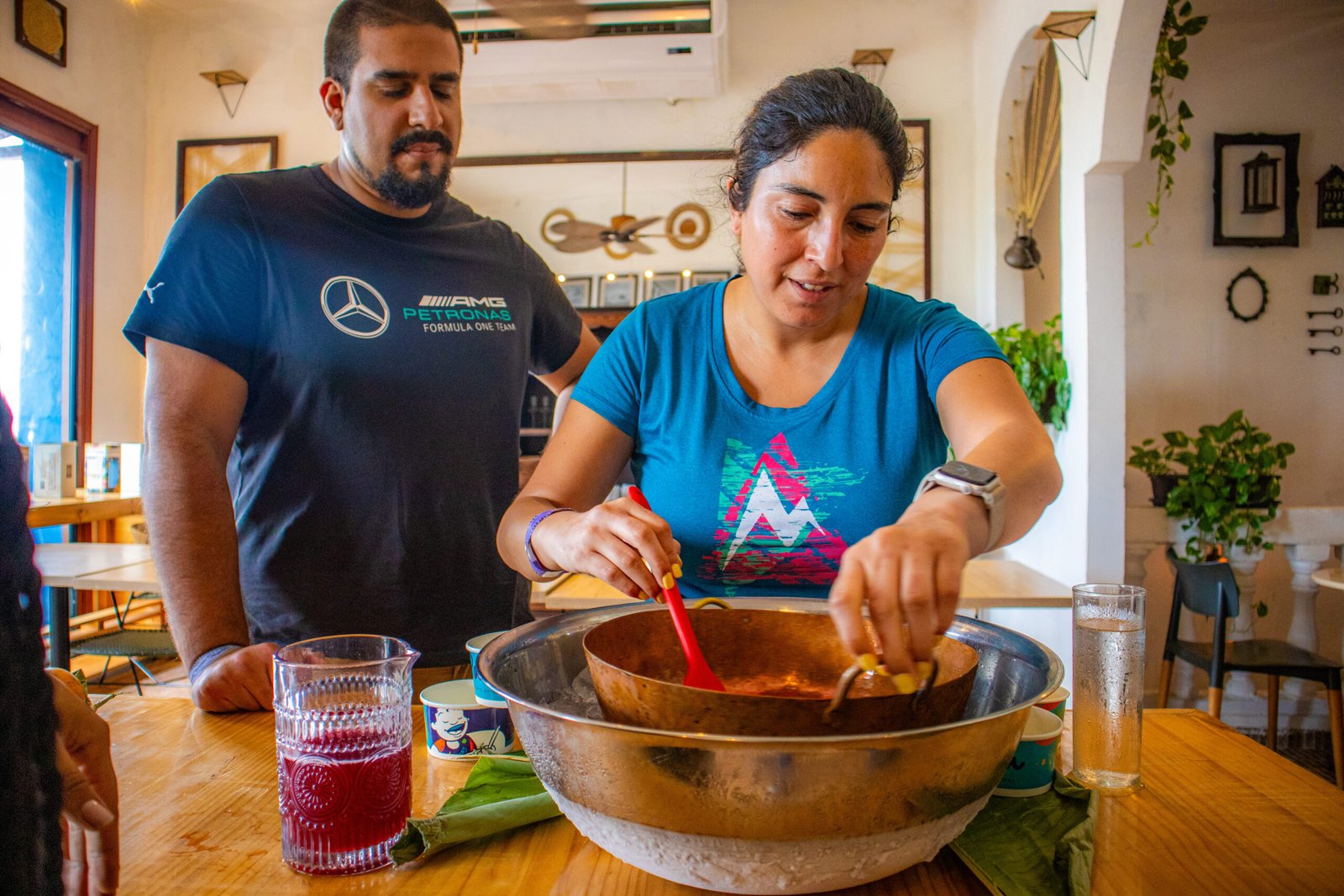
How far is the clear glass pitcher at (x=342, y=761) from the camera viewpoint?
0.70m

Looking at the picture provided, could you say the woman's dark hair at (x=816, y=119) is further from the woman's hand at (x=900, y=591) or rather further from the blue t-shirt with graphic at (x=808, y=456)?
the woman's hand at (x=900, y=591)

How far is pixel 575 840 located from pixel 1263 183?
179 inches

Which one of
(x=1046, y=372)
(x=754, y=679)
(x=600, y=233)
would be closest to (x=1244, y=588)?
(x=1046, y=372)

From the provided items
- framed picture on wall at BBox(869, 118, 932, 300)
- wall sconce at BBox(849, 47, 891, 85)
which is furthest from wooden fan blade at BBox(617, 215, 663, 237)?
wall sconce at BBox(849, 47, 891, 85)

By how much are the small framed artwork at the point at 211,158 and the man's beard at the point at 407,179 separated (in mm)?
4350

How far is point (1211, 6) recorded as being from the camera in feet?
13.1

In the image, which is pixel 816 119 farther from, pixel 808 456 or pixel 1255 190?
pixel 1255 190

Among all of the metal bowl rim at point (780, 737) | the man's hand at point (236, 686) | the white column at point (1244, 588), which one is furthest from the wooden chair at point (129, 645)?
the white column at point (1244, 588)

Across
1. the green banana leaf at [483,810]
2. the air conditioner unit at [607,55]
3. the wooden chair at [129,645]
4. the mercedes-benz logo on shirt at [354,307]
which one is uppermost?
the air conditioner unit at [607,55]

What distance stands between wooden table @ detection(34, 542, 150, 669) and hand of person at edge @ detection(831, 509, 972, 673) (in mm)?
2969

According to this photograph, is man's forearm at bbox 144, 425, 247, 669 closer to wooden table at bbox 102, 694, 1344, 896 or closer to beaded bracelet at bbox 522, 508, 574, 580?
wooden table at bbox 102, 694, 1344, 896

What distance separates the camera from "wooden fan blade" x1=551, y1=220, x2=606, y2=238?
5.13 meters

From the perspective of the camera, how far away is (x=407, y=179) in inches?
62.4

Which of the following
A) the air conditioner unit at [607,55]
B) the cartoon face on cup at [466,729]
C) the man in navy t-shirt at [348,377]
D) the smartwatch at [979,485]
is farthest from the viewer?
the air conditioner unit at [607,55]
